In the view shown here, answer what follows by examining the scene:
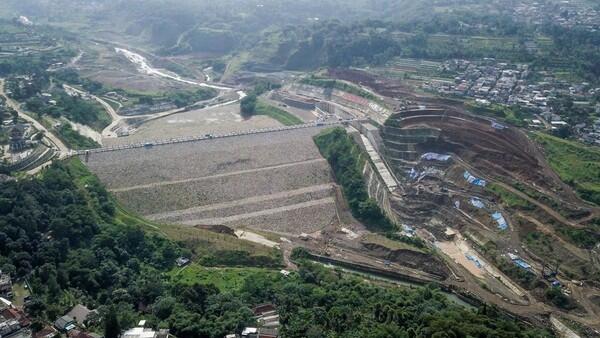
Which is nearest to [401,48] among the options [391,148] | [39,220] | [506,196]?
[391,148]

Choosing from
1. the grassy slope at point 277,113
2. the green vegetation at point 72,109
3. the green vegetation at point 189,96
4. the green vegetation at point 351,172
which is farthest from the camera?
the green vegetation at point 189,96

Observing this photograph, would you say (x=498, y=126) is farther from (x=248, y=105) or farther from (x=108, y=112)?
(x=108, y=112)

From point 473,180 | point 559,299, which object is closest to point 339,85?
point 473,180

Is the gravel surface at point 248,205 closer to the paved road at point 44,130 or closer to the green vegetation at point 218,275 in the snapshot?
the green vegetation at point 218,275

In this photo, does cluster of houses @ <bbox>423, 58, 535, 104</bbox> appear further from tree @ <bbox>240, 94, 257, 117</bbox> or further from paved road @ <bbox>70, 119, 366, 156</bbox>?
tree @ <bbox>240, 94, 257, 117</bbox>

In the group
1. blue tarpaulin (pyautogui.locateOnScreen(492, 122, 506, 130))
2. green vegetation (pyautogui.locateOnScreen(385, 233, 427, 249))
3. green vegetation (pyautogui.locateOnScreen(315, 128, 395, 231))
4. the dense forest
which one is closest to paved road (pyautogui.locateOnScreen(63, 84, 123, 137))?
the dense forest

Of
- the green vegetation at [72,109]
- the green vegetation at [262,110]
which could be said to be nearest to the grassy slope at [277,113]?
the green vegetation at [262,110]

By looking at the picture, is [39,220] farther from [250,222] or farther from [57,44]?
[57,44]
